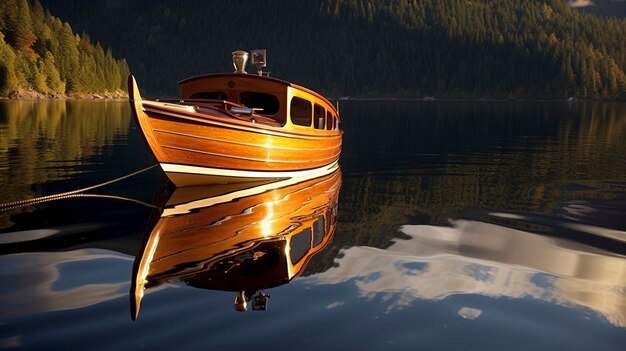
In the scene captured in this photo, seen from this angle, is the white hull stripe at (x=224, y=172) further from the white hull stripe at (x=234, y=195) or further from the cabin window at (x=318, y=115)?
the cabin window at (x=318, y=115)

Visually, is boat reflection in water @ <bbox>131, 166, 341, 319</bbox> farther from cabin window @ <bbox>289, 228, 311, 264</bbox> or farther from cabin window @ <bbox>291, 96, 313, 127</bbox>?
cabin window @ <bbox>291, 96, 313, 127</bbox>

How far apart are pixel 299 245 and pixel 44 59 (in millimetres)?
127062

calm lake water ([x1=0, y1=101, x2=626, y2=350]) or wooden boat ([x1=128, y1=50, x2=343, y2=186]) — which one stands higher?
A: wooden boat ([x1=128, y1=50, x2=343, y2=186])

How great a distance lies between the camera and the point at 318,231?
38.1ft

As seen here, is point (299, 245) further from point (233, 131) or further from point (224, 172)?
point (224, 172)

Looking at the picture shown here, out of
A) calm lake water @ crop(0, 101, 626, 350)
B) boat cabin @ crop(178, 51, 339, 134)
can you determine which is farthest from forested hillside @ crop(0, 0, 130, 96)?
calm lake water @ crop(0, 101, 626, 350)

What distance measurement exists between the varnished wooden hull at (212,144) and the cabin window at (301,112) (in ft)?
8.51

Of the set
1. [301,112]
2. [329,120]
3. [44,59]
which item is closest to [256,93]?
[301,112]

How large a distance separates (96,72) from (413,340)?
148 m

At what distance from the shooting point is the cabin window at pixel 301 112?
2108 centimetres

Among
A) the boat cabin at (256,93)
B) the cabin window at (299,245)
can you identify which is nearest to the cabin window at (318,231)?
the cabin window at (299,245)

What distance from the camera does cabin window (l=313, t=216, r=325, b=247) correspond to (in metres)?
10.8

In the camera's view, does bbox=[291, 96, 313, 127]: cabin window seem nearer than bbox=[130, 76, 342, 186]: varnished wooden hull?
No

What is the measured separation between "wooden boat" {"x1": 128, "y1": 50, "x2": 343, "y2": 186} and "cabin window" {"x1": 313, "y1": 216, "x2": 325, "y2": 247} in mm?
4355
